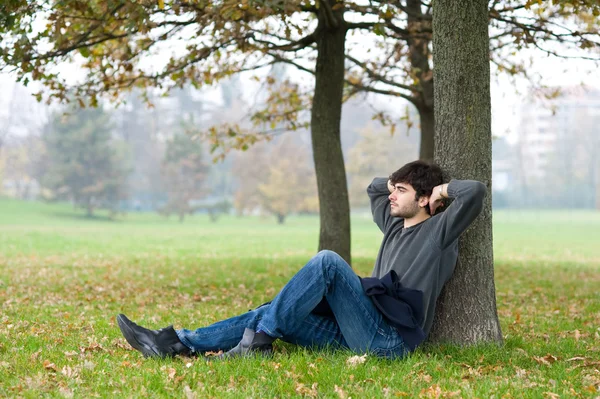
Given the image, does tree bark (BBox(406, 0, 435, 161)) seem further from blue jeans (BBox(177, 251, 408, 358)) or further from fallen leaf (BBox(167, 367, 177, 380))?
fallen leaf (BBox(167, 367, 177, 380))

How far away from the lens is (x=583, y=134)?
90.3 m

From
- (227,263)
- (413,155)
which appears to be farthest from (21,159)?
(227,263)

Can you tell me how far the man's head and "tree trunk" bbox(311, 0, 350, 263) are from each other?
6.76m

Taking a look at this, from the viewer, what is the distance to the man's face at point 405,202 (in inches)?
221

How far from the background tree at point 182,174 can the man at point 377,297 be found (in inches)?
2126

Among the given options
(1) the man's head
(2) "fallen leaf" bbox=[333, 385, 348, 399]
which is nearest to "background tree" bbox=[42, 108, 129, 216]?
(1) the man's head

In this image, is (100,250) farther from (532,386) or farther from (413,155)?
(413,155)

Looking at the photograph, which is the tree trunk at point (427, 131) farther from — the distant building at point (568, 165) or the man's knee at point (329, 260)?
the distant building at point (568, 165)

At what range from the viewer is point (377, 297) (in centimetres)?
528

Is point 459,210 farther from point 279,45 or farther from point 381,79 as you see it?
point 381,79

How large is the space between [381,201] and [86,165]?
54.5m

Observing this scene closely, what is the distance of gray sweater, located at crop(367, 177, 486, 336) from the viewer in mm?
5164

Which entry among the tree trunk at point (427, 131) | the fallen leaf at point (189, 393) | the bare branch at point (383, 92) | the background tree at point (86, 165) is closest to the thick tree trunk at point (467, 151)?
the fallen leaf at point (189, 393)

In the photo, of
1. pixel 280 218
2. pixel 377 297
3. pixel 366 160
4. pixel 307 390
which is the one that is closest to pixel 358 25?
pixel 377 297
